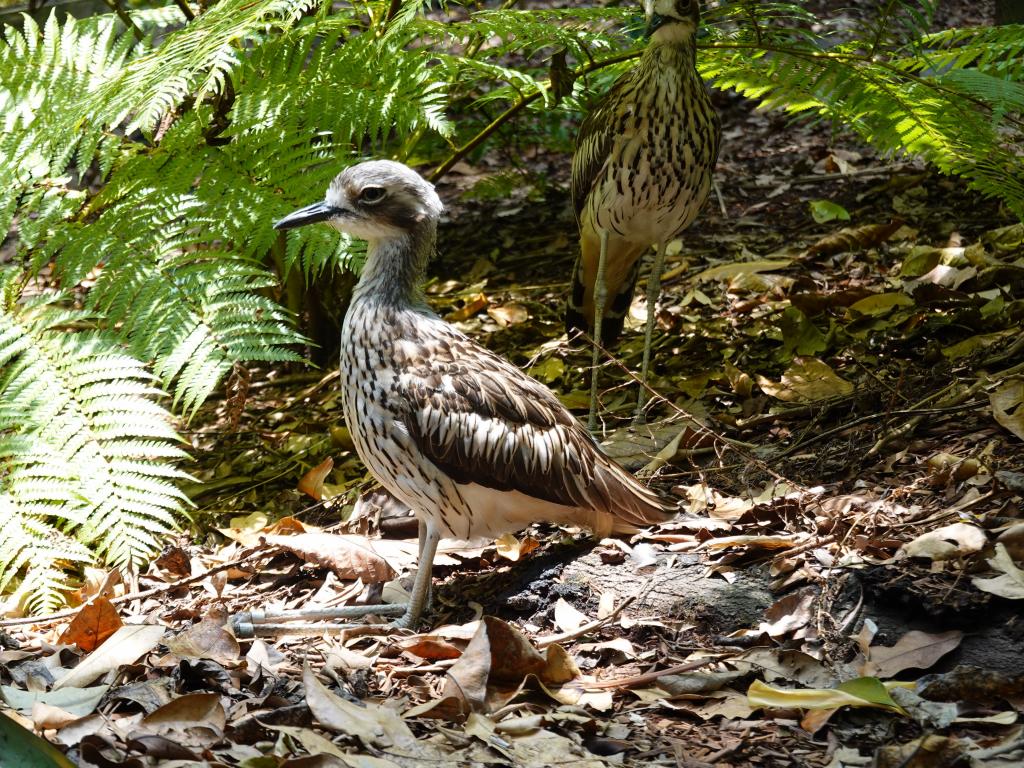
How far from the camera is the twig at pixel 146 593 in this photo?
351 cm

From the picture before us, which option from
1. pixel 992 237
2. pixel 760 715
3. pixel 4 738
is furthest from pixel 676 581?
pixel 992 237

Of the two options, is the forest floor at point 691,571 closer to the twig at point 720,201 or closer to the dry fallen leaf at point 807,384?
the dry fallen leaf at point 807,384

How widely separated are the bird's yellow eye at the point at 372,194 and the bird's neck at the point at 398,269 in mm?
154

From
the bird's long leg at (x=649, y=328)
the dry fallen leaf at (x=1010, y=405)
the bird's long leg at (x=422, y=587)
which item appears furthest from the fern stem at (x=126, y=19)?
→ the dry fallen leaf at (x=1010, y=405)

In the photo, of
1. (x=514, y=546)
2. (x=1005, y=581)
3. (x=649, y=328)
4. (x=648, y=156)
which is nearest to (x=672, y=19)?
(x=648, y=156)

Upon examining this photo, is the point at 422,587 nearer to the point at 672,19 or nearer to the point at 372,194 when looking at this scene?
the point at 372,194

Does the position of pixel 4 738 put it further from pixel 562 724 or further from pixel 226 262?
pixel 226 262

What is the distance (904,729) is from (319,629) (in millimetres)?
1718

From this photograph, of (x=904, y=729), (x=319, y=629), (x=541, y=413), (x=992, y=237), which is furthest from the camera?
(x=992, y=237)

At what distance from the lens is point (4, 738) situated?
2010 millimetres

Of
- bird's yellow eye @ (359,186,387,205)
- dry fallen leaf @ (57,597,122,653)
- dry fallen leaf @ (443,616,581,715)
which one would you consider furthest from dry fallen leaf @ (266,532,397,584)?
bird's yellow eye @ (359,186,387,205)

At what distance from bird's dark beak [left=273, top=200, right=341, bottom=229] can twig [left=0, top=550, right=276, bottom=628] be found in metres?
1.16

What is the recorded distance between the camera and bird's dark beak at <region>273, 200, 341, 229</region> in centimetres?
365

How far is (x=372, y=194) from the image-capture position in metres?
3.81
